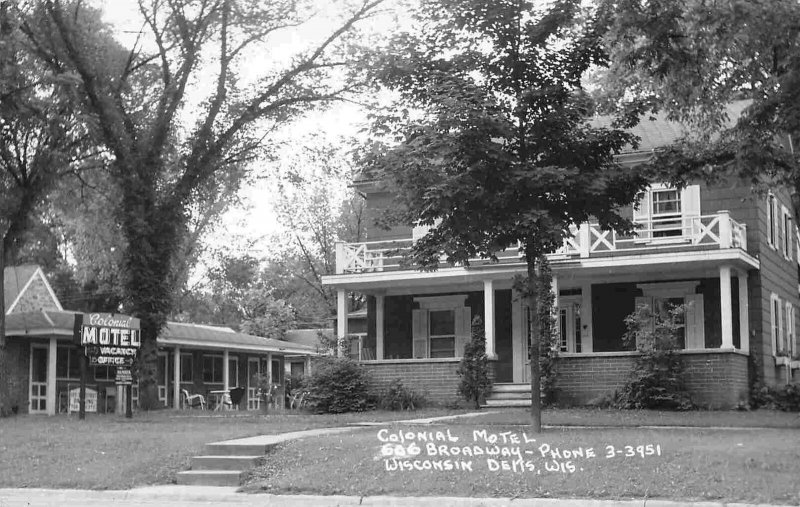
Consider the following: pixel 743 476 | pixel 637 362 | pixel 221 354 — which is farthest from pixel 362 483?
pixel 221 354

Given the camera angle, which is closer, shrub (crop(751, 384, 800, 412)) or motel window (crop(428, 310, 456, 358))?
shrub (crop(751, 384, 800, 412))

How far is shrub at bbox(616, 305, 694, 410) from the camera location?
22297 mm

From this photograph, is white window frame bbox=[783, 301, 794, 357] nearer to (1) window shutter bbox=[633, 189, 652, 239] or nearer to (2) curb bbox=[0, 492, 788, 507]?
(1) window shutter bbox=[633, 189, 652, 239]

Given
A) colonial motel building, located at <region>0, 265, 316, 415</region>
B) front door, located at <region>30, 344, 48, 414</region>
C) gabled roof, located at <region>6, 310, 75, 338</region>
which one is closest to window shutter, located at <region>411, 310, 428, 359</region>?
colonial motel building, located at <region>0, 265, 316, 415</region>

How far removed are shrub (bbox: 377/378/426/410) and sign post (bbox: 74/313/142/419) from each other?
20.8 feet

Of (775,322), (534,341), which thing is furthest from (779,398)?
(534,341)

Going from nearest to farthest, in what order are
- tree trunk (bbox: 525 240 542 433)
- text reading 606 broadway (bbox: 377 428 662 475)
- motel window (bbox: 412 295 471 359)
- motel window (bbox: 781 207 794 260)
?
text reading 606 broadway (bbox: 377 428 662 475), tree trunk (bbox: 525 240 542 433), motel window (bbox: 412 295 471 359), motel window (bbox: 781 207 794 260)

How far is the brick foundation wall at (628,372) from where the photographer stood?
896 inches

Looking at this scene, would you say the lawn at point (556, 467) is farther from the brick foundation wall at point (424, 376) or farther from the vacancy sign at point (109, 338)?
the brick foundation wall at point (424, 376)

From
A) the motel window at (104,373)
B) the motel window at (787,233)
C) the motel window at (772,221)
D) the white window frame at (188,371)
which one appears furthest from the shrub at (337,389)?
the white window frame at (188,371)

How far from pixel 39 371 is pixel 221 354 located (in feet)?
34.8

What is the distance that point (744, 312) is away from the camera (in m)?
25.1

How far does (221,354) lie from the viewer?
41594 millimetres

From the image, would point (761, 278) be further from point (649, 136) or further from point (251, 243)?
point (251, 243)
